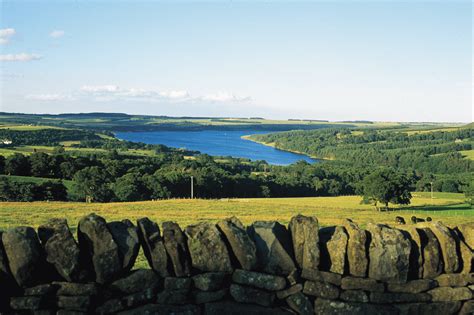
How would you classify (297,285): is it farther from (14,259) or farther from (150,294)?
(14,259)

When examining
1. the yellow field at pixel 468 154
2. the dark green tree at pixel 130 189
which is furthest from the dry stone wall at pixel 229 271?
the yellow field at pixel 468 154

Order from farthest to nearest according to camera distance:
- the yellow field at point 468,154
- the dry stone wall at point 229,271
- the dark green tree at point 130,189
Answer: the yellow field at point 468,154
the dark green tree at point 130,189
the dry stone wall at point 229,271

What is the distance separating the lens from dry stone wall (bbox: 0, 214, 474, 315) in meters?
7.18

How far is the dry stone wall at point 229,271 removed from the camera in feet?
23.5

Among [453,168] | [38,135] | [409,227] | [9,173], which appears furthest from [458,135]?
[409,227]

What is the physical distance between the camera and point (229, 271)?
7.67 m

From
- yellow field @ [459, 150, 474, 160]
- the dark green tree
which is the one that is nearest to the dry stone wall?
the dark green tree

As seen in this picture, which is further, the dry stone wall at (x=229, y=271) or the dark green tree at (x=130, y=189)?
the dark green tree at (x=130, y=189)

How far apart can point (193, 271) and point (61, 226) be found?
2.10 m

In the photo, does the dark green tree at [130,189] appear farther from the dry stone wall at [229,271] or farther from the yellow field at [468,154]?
the yellow field at [468,154]

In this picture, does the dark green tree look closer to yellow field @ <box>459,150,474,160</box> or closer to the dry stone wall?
the dry stone wall

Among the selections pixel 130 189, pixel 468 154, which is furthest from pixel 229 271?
pixel 468 154

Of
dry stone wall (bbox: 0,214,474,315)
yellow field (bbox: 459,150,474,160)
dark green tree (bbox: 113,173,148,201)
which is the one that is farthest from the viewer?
yellow field (bbox: 459,150,474,160)

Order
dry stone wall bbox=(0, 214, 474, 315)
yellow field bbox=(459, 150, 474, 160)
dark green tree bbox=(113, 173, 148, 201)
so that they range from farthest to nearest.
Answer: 1. yellow field bbox=(459, 150, 474, 160)
2. dark green tree bbox=(113, 173, 148, 201)
3. dry stone wall bbox=(0, 214, 474, 315)
